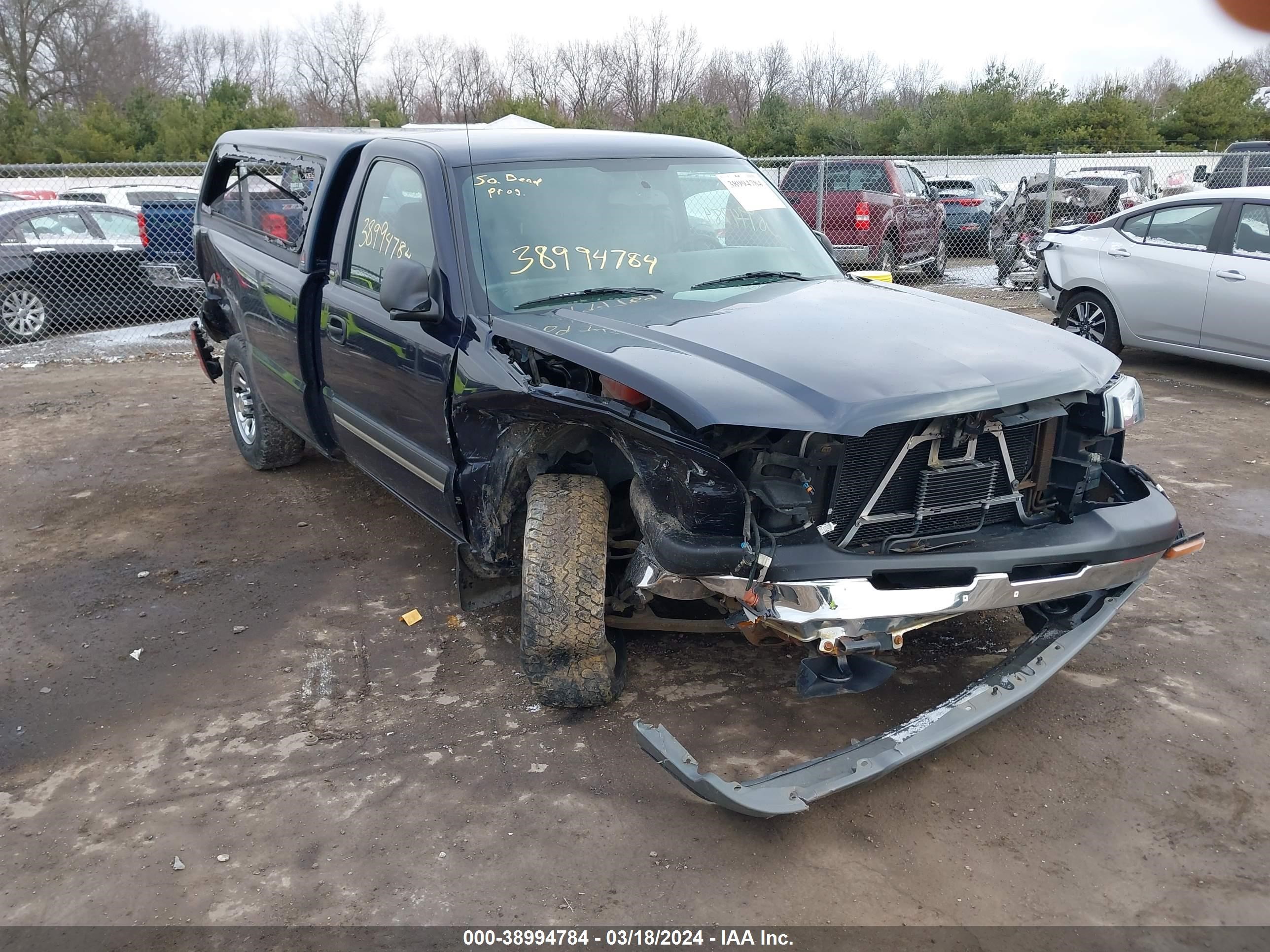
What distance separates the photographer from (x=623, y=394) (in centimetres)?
329

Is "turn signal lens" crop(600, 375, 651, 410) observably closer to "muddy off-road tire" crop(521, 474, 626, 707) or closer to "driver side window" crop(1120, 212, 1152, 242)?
"muddy off-road tire" crop(521, 474, 626, 707)

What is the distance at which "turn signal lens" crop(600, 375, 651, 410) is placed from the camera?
10.6ft

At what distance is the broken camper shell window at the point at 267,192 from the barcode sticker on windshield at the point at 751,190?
1974 mm

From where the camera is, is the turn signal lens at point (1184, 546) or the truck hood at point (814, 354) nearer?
the truck hood at point (814, 354)

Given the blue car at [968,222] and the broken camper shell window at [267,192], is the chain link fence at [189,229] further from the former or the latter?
the broken camper shell window at [267,192]

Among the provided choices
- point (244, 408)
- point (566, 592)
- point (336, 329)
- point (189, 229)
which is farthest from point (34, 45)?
point (566, 592)

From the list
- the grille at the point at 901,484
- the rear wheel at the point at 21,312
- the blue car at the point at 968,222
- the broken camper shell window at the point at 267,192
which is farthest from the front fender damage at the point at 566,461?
the blue car at the point at 968,222

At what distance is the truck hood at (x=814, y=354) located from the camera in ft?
9.53

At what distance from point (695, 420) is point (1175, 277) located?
735cm

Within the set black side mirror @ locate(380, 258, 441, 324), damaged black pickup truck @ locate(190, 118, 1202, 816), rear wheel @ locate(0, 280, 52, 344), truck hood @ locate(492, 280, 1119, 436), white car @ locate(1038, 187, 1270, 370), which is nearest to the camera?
truck hood @ locate(492, 280, 1119, 436)

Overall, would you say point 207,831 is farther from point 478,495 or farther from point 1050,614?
point 1050,614

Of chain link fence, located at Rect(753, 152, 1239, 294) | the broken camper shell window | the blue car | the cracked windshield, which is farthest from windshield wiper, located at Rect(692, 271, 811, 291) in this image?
the blue car

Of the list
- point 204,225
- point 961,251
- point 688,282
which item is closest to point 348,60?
point 961,251

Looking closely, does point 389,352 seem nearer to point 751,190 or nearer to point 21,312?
point 751,190
